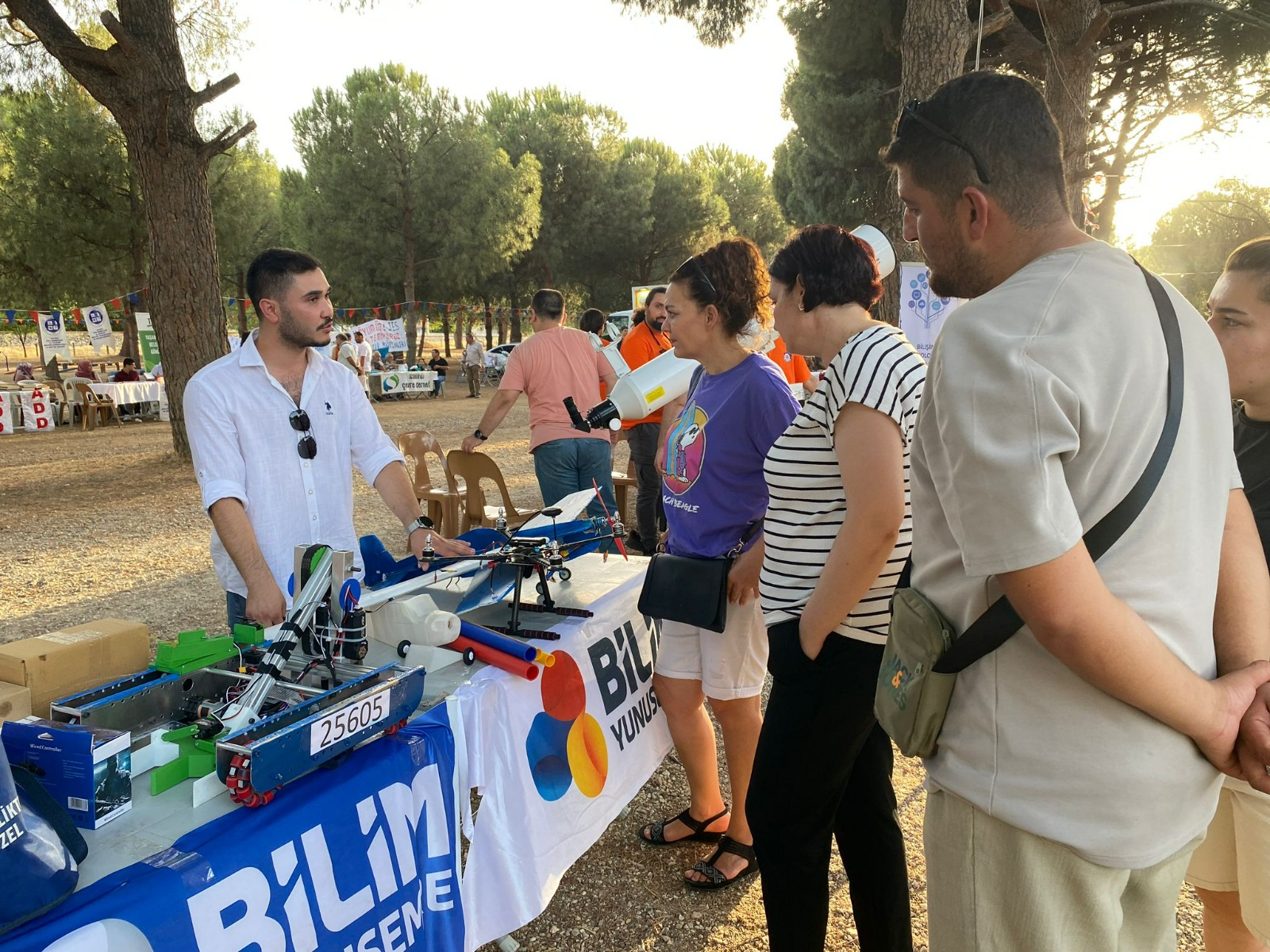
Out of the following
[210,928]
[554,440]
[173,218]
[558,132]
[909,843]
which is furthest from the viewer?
[558,132]

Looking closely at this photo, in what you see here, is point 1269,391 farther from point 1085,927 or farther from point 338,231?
point 338,231

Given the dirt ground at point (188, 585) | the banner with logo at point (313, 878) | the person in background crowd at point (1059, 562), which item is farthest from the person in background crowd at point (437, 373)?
the person in background crowd at point (1059, 562)

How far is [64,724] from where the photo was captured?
4.55ft

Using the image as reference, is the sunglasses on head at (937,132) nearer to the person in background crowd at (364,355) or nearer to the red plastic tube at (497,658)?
the red plastic tube at (497,658)

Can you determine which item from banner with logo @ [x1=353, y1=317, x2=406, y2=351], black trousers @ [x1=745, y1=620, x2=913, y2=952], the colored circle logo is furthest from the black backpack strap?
banner with logo @ [x1=353, y1=317, x2=406, y2=351]

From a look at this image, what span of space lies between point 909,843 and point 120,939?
2716 millimetres

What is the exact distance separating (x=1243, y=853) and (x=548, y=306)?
5054mm

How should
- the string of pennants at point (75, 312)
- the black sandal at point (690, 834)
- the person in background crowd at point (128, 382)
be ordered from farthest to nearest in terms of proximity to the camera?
the string of pennants at point (75, 312), the person in background crowd at point (128, 382), the black sandal at point (690, 834)

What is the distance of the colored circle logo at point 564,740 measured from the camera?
2.27 metres

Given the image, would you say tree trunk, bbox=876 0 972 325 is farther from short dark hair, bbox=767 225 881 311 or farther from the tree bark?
the tree bark

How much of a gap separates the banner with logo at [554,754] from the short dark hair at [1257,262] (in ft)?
6.52

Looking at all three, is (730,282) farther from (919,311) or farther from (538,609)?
(919,311)

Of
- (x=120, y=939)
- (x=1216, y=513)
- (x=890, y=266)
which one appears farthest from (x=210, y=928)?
(x=890, y=266)

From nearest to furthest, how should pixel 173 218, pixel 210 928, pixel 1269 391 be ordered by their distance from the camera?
pixel 210 928, pixel 1269 391, pixel 173 218
